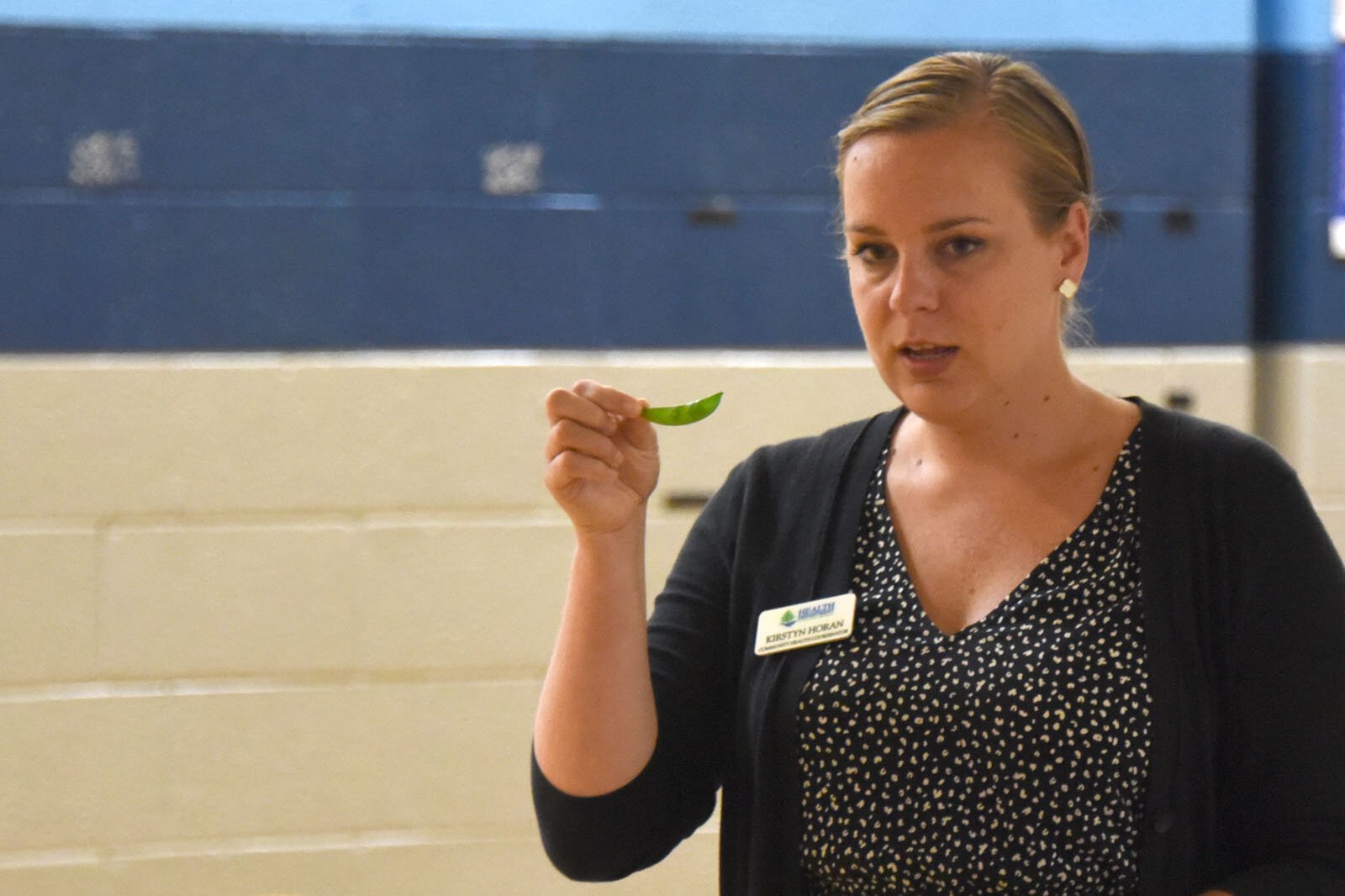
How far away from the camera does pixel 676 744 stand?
1229mm

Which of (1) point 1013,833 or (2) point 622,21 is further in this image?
(2) point 622,21

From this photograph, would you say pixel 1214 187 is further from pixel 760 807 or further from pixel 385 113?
pixel 760 807

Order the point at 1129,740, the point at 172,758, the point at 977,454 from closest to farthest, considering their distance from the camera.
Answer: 1. the point at 1129,740
2. the point at 977,454
3. the point at 172,758

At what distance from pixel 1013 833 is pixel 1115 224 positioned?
1.49 meters

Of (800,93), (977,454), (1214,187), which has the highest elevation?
(800,93)

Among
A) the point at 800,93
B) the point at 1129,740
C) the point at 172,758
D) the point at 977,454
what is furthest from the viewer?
the point at 800,93

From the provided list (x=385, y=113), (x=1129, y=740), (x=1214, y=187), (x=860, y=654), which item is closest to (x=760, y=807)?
(x=860, y=654)

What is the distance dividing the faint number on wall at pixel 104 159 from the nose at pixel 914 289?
1.38 metres

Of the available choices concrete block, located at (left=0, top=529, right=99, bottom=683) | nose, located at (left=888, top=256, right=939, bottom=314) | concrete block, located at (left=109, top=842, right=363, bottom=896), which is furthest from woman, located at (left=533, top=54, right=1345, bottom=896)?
concrete block, located at (left=0, top=529, right=99, bottom=683)

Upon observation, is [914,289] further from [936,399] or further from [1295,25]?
[1295,25]

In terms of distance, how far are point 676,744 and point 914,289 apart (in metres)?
0.43

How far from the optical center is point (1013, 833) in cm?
108

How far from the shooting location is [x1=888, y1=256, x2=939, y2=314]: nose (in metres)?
1.17

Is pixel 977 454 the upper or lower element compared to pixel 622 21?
lower
